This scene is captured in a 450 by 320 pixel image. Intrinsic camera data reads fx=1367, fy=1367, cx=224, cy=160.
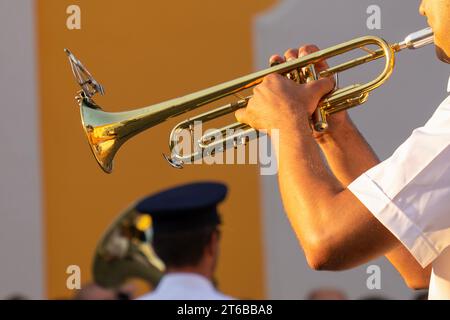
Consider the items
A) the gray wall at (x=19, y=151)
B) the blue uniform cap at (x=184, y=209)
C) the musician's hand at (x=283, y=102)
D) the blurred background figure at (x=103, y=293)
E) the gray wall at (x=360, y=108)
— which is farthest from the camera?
the gray wall at (x=19, y=151)

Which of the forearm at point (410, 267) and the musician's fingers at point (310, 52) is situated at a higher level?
the musician's fingers at point (310, 52)

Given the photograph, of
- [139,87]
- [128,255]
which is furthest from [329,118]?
[139,87]

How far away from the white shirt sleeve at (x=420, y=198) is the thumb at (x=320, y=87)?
37 centimetres

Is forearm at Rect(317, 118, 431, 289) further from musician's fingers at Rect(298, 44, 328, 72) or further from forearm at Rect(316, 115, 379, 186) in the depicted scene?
musician's fingers at Rect(298, 44, 328, 72)

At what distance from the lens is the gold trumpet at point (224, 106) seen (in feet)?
11.2

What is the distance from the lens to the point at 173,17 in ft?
23.9

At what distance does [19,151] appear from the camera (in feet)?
24.3

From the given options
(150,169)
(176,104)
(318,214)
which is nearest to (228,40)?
(150,169)

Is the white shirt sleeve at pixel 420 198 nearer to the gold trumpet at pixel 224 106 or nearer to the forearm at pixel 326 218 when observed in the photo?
the forearm at pixel 326 218

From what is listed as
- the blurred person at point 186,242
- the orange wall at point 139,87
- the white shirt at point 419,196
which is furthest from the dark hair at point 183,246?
the orange wall at point 139,87

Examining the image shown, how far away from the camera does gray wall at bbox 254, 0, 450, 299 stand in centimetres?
683

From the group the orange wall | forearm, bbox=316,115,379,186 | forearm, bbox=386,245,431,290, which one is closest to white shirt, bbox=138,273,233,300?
forearm, bbox=316,115,379,186

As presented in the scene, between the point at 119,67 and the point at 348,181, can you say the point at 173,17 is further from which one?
the point at 348,181

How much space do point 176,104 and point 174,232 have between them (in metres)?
0.86
